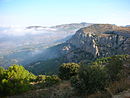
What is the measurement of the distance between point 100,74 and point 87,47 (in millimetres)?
180323

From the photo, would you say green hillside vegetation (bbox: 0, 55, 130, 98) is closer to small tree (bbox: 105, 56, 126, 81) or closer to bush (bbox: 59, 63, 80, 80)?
small tree (bbox: 105, 56, 126, 81)

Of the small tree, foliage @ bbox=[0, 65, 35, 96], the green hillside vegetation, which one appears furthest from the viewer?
foliage @ bbox=[0, 65, 35, 96]

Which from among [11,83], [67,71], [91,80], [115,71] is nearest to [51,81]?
[67,71]

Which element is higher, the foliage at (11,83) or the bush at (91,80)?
the bush at (91,80)

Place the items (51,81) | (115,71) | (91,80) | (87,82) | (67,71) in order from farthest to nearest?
(67,71), (51,81), (115,71), (87,82), (91,80)

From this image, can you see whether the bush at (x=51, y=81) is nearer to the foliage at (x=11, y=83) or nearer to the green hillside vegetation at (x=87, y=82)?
the green hillside vegetation at (x=87, y=82)

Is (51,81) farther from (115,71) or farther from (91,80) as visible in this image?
(91,80)

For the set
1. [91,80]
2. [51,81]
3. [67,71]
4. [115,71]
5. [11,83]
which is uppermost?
[91,80]

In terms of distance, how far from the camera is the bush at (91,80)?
1091cm

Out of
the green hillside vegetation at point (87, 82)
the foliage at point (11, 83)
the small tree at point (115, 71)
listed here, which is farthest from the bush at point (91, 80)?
the foliage at point (11, 83)

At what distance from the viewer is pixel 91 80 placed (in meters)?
10.9

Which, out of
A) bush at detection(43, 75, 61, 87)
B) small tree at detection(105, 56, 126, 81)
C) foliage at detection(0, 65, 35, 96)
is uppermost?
small tree at detection(105, 56, 126, 81)

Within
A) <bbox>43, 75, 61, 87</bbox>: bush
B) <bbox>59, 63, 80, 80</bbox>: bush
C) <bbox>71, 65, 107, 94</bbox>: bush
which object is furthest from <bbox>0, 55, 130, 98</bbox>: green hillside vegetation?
<bbox>59, 63, 80, 80</bbox>: bush

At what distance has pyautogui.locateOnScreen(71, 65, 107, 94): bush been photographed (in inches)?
429
